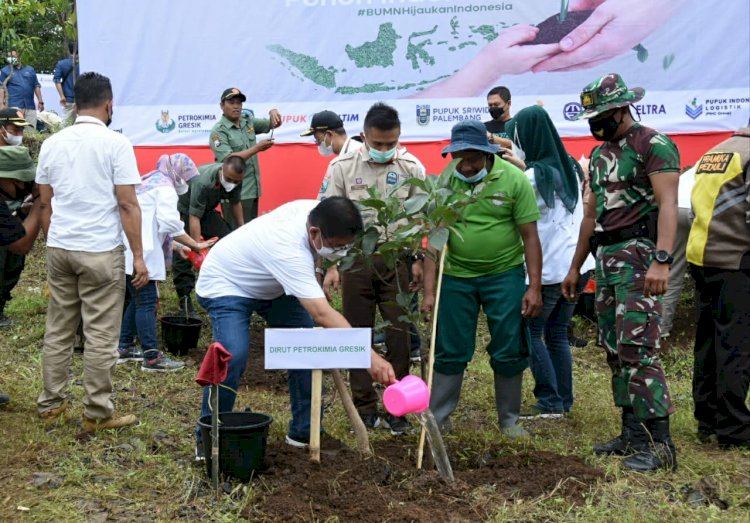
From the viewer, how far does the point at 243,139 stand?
8086 millimetres

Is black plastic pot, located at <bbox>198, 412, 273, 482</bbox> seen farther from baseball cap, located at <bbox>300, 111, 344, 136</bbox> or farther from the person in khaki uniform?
baseball cap, located at <bbox>300, 111, 344, 136</bbox>

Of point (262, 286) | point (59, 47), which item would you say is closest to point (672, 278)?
point (262, 286)

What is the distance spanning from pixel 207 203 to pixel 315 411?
356cm

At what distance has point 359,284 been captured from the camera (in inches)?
190

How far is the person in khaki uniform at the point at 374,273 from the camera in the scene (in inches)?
190

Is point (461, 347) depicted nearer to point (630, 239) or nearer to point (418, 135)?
point (630, 239)

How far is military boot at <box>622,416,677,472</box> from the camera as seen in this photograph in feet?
13.2

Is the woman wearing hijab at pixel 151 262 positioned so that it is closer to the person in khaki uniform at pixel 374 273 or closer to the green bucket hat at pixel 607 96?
the person in khaki uniform at pixel 374 273

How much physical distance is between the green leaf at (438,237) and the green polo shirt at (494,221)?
65 centimetres

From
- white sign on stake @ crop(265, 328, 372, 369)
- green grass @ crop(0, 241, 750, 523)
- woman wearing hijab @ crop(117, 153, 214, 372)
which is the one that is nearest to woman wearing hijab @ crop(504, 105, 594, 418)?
green grass @ crop(0, 241, 750, 523)

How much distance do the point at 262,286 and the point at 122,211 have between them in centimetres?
109

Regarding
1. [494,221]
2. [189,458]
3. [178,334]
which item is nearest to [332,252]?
[494,221]

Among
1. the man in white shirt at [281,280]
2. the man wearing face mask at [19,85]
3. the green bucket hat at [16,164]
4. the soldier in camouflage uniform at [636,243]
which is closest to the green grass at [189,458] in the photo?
the soldier in camouflage uniform at [636,243]

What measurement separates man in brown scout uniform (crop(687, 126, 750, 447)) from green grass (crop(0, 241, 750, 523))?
0.24 meters
